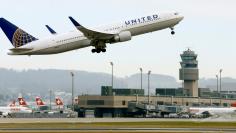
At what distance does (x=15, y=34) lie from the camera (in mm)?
102688

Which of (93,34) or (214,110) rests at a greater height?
(93,34)

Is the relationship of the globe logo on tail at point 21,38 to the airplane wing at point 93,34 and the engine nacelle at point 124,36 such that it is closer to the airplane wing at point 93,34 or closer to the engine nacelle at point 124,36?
the airplane wing at point 93,34

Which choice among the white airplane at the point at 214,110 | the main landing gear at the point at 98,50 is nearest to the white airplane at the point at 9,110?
the white airplane at the point at 214,110

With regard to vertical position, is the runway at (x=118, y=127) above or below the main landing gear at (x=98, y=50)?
below

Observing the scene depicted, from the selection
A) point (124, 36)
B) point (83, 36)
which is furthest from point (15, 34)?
point (124, 36)

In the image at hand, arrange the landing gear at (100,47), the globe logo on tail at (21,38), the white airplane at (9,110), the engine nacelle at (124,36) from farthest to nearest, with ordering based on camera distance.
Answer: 1. the white airplane at (9,110)
2. the landing gear at (100,47)
3. the engine nacelle at (124,36)
4. the globe logo on tail at (21,38)

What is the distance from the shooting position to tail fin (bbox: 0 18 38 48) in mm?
101000

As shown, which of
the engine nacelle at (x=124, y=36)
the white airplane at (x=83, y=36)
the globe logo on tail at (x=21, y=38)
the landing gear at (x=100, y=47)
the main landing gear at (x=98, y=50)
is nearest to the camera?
the white airplane at (x=83, y=36)

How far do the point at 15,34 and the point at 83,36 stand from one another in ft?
Answer: 39.5

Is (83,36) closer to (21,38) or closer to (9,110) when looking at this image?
(21,38)

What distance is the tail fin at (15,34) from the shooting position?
10100cm

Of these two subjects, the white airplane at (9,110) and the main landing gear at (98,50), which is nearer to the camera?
the main landing gear at (98,50)

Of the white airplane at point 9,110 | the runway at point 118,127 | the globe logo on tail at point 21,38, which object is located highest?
the globe logo on tail at point 21,38

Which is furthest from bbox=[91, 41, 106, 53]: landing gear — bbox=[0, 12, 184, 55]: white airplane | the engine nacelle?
the engine nacelle
